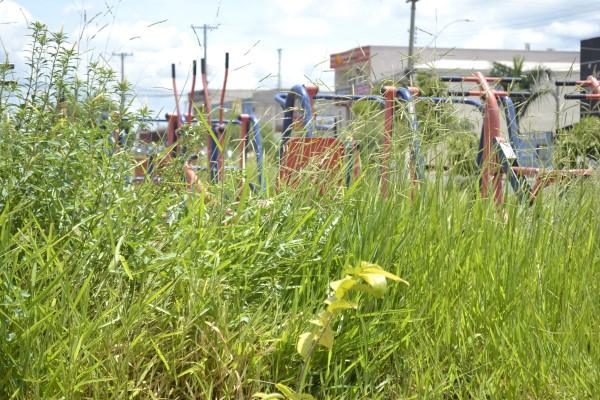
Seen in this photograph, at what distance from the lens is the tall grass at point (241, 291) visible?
6.68 feet

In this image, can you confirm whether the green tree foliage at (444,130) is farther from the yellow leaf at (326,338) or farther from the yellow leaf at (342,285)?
the yellow leaf at (342,285)

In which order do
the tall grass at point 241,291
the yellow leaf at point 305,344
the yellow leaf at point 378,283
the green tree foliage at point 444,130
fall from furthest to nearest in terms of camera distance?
the green tree foliage at point 444,130 < the tall grass at point 241,291 < the yellow leaf at point 305,344 < the yellow leaf at point 378,283

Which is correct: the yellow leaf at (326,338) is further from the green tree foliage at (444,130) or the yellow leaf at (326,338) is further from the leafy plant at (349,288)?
the green tree foliage at (444,130)

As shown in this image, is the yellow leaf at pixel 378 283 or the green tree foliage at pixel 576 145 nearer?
the yellow leaf at pixel 378 283

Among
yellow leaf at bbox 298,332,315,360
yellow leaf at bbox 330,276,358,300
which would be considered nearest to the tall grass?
yellow leaf at bbox 298,332,315,360

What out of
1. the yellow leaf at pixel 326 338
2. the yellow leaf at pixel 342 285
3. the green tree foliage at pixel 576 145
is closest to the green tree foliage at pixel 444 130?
the green tree foliage at pixel 576 145

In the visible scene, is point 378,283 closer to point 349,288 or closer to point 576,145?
point 349,288

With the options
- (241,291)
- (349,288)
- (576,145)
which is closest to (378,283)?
(349,288)

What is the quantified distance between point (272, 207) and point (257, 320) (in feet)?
1.91

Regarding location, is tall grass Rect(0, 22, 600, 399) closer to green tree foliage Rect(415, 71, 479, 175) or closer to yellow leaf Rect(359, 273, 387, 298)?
green tree foliage Rect(415, 71, 479, 175)

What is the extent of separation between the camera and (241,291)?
239 cm

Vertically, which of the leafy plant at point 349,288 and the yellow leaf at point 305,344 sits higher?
the leafy plant at point 349,288

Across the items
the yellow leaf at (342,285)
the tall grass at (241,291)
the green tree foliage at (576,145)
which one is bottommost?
the tall grass at (241,291)

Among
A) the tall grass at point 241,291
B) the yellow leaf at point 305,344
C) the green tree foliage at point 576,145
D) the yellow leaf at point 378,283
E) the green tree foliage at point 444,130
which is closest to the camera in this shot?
the yellow leaf at point 378,283
